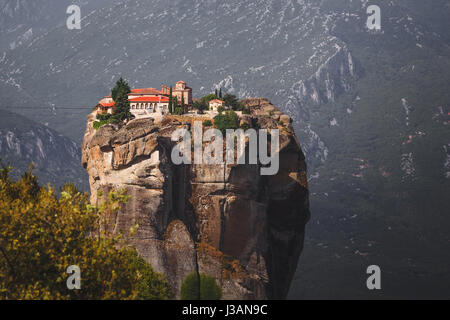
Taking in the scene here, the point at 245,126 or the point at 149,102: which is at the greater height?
the point at 149,102

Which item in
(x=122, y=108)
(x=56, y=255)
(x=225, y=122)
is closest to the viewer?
(x=56, y=255)

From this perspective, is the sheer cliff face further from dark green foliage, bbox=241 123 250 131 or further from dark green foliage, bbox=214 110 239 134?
dark green foliage, bbox=214 110 239 134

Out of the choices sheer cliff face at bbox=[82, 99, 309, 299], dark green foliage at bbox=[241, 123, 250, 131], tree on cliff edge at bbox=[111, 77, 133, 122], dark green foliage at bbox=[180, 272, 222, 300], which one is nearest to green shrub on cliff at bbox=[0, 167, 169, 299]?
sheer cliff face at bbox=[82, 99, 309, 299]

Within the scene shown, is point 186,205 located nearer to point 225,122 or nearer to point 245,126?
point 225,122

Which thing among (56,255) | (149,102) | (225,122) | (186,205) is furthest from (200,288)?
(56,255)

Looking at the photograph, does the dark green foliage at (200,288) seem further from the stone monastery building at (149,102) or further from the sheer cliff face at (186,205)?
the stone monastery building at (149,102)

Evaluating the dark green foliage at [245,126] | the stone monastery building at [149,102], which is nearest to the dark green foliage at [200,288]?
the dark green foliage at [245,126]
